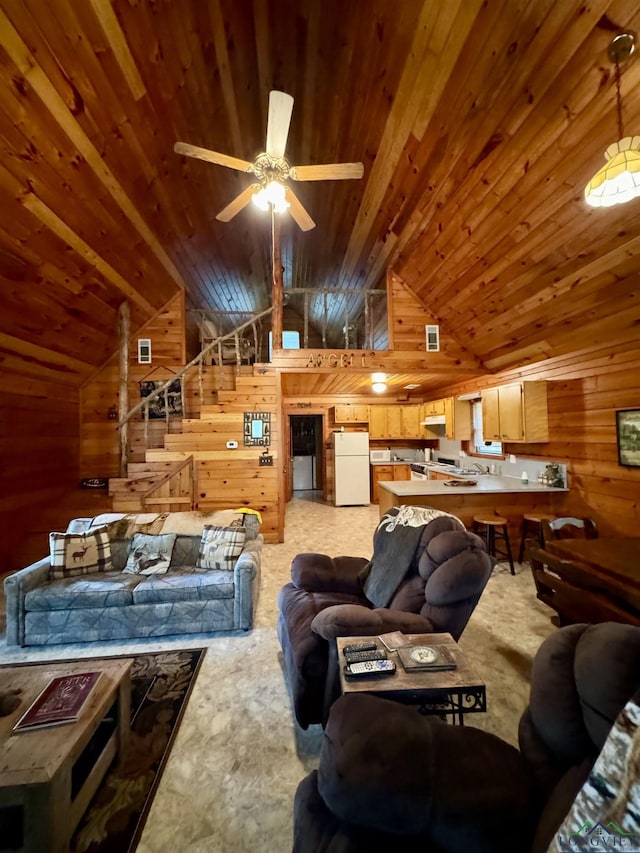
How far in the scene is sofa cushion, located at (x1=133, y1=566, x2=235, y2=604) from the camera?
8.48 ft

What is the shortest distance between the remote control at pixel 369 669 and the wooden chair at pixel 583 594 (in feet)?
5.06

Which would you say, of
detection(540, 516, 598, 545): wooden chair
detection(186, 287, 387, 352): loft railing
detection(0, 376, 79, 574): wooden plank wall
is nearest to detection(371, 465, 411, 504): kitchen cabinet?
detection(186, 287, 387, 352): loft railing

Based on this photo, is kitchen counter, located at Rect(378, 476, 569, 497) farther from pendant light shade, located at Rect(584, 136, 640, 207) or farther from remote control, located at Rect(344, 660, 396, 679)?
pendant light shade, located at Rect(584, 136, 640, 207)

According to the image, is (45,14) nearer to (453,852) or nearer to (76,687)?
(76,687)

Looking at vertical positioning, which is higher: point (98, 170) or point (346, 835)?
point (98, 170)

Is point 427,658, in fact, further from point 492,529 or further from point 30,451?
point 30,451

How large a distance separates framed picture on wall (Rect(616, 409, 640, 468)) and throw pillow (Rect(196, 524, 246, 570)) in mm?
3520

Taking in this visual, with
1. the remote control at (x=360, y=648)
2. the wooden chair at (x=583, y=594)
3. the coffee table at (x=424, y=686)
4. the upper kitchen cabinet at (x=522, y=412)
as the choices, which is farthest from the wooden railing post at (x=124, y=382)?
the upper kitchen cabinet at (x=522, y=412)

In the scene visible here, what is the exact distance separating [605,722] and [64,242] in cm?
467

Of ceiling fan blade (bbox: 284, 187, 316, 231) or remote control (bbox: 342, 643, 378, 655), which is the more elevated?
ceiling fan blade (bbox: 284, 187, 316, 231)

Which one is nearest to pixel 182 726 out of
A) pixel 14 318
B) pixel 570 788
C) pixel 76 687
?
pixel 76 687

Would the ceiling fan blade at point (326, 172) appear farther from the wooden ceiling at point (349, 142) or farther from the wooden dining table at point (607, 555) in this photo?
the wooden dining table at point (607, 555)

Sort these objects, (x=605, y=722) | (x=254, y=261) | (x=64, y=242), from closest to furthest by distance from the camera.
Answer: (x=605, y=722) < (x=64, y=242) < (x=254, y=261)

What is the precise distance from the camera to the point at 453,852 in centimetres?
83
